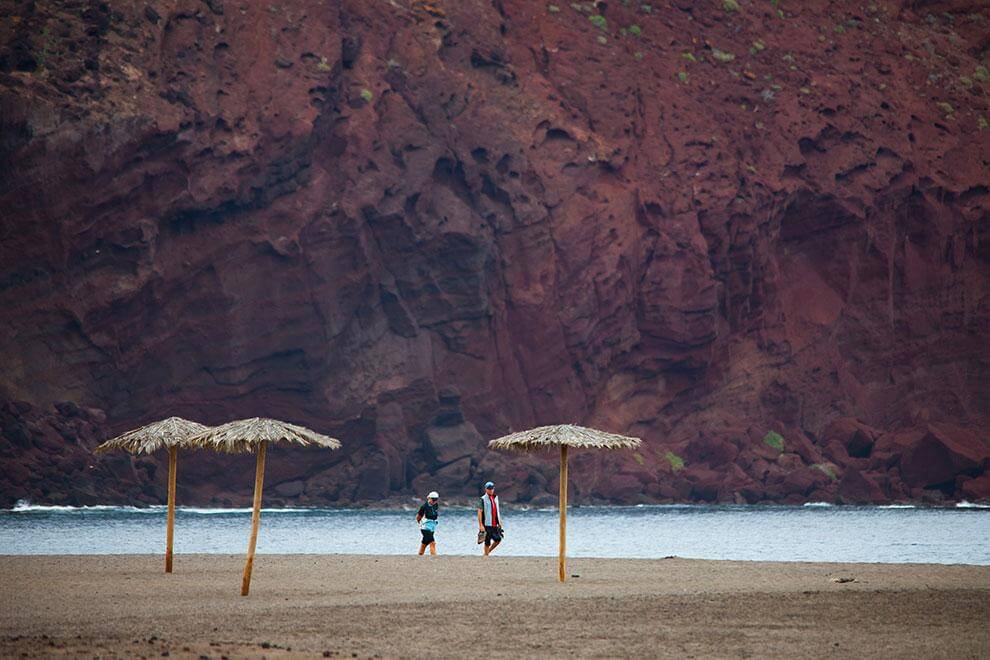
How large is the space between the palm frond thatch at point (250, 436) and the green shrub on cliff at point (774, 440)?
233 ft

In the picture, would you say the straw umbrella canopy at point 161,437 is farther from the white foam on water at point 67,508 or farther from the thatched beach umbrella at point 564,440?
the white foam on water at point 67,508

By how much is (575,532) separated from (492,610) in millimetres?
35557

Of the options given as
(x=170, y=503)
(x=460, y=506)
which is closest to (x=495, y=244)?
(x=460, y=506)

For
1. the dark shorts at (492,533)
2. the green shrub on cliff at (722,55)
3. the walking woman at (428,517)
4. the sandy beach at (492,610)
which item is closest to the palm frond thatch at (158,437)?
the sandy beach at (492,610)

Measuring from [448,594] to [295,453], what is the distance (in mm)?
59513

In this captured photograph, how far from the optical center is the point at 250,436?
76.3ft

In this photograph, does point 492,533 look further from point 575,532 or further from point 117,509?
point 117,509

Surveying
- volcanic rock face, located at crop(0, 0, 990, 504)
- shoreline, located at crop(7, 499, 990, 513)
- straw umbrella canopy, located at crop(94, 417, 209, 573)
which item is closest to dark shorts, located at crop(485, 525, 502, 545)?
straw umbrella canopy, located at crop(94, 417, 209, 573)

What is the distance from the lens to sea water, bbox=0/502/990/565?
43.5 m

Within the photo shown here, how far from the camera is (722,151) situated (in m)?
100

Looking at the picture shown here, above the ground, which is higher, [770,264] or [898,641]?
[770,264]

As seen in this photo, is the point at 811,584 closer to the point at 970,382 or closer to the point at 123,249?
the point at 123,249

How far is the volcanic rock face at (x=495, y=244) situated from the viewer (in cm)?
7888

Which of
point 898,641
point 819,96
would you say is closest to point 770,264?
point 819,96
